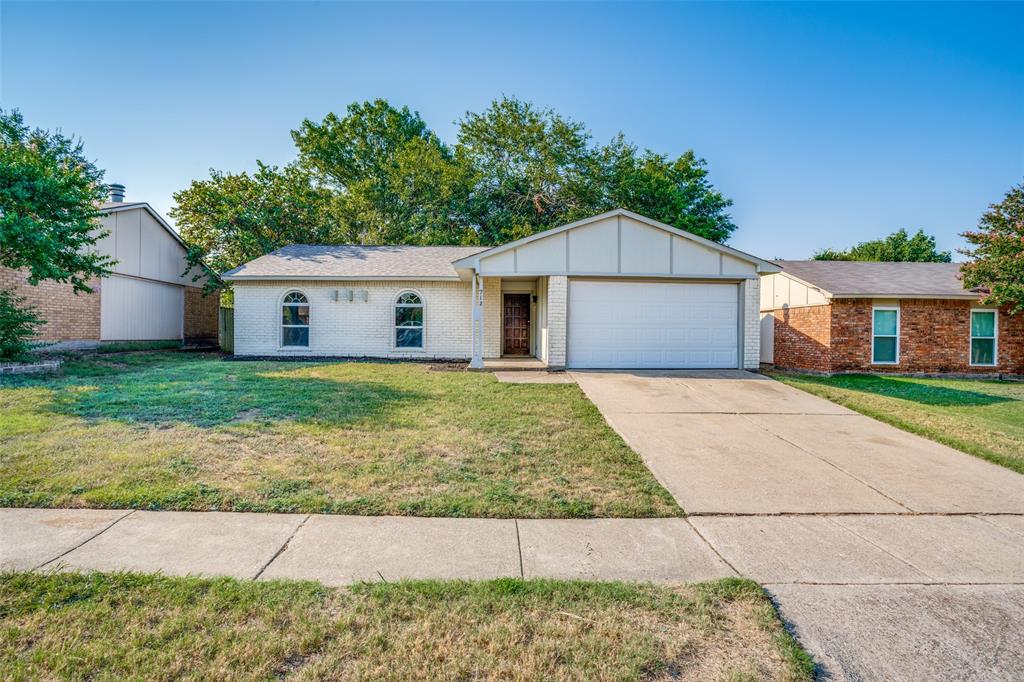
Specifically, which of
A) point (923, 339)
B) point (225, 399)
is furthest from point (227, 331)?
point (923, 339)

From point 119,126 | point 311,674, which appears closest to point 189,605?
point 311,674

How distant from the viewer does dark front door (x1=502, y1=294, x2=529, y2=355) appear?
16.9 m

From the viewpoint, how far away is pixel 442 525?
12.7 ft

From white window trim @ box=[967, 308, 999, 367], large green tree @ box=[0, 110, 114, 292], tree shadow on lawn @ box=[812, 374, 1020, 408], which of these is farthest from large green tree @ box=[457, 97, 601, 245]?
large green tree @ box=[0, 110, 114, 292]

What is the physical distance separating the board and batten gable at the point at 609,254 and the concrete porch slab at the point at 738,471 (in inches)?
240

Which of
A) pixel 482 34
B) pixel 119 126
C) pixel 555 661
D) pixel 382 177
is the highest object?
pixel 382 177

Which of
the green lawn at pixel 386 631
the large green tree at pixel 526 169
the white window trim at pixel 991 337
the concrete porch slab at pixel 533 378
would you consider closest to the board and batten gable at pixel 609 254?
the concrete porch slab at pixel 533 378

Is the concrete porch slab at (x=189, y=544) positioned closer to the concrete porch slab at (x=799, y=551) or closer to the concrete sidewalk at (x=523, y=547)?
the concrete sidewalk at (x=523, y=547)

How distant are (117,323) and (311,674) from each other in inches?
741

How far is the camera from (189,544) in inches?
136

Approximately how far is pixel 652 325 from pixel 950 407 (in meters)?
6.20

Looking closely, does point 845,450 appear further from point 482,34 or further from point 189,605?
point 482,34

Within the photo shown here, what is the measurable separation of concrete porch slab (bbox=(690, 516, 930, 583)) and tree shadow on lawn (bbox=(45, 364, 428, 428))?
5022 millimetres

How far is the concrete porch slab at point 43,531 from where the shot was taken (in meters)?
3.19
